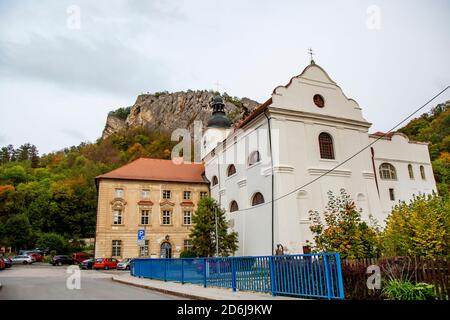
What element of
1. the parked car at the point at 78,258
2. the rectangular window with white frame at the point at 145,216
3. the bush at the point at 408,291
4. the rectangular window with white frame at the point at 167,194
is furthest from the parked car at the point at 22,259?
the bush at the point at 408,291

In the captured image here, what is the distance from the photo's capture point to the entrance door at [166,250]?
33.8m

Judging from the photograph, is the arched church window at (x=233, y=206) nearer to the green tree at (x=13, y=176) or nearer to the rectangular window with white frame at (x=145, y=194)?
the rectangular window with white frame at (x=145, y=194)

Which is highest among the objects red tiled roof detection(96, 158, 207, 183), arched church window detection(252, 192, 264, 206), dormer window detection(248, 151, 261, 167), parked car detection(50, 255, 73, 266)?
red tiled roof detection(96, 158, 207, 183)

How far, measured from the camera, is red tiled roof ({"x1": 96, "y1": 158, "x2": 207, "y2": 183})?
34906 mm

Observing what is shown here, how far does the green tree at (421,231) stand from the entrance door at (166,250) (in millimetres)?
25449

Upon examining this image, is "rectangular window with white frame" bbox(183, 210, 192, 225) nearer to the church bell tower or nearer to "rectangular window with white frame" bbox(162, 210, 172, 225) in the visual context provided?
"rectangular window with white frame" bbox(162, 210, 172, 225)

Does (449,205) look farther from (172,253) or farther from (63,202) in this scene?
(63,202)

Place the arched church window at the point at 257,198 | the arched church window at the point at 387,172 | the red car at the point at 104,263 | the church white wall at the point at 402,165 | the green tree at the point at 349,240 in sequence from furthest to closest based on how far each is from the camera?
the red car at the point at 104,263 < the arched church window at the point at 387,172 < the church white wall at the point at 402,165 < the arched church window at the point at 257,198 < the green tree at the point at 349,240

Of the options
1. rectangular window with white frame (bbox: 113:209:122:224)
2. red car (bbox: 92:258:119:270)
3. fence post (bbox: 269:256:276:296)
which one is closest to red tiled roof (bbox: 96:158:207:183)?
rectangular window with white frame (bbox: 113:209:122:224)

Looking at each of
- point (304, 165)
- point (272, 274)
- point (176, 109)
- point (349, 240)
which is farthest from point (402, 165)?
point (176, 109)

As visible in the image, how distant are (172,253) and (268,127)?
17.5m

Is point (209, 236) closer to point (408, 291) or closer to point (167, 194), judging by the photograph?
point (167, 194)

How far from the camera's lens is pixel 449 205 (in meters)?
11.3

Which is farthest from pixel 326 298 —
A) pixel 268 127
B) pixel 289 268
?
pixel 268 127
